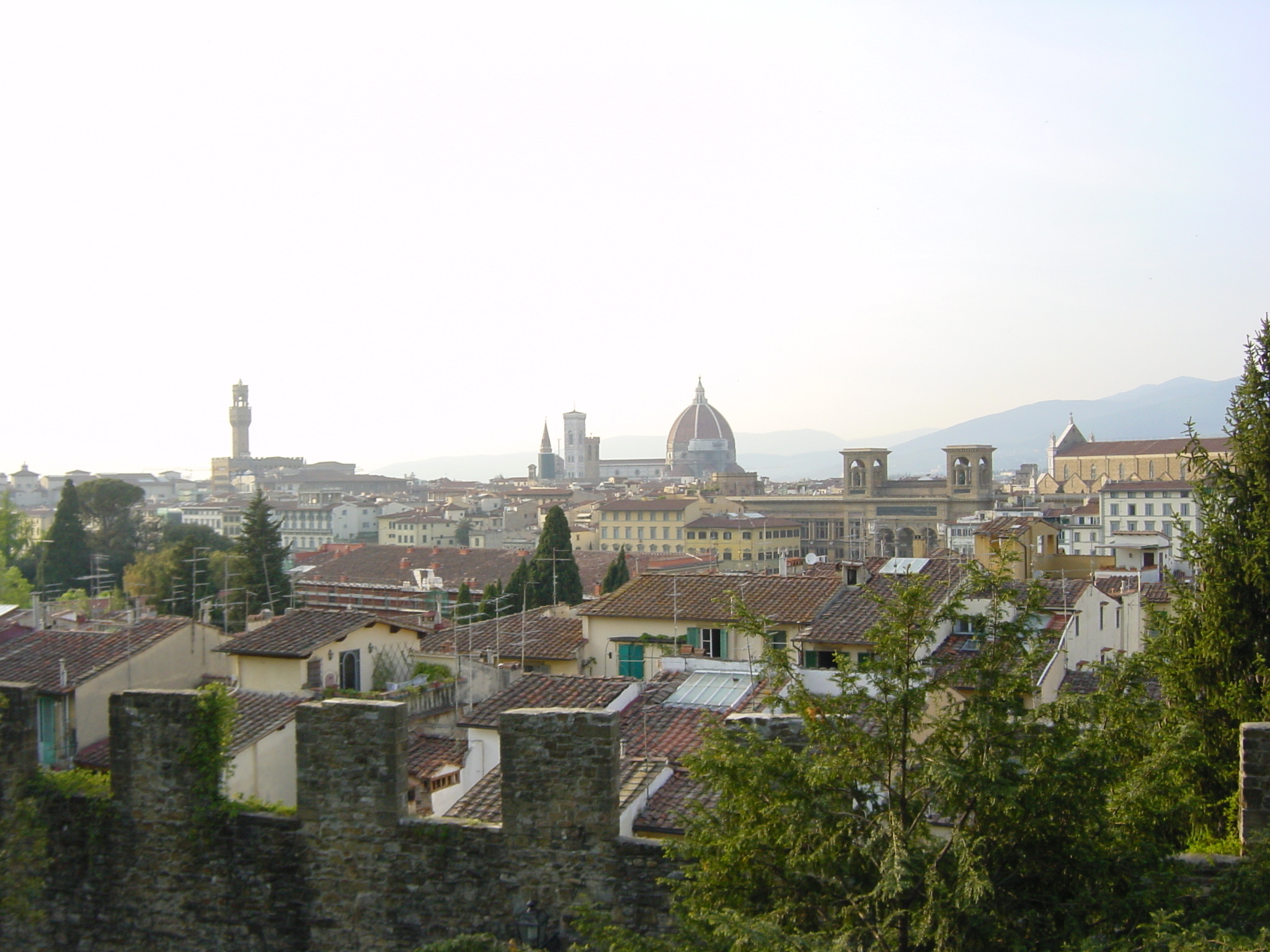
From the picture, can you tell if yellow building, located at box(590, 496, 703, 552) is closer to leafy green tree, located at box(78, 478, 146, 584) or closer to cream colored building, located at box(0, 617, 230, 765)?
leafy green tree, located at box(78, 478, 146, 584)

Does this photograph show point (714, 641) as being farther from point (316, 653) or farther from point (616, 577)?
point (616, 577)

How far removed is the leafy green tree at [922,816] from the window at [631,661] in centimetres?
1242

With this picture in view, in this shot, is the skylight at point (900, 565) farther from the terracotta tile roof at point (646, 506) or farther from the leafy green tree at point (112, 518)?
the terracotta tile roof at point (646, 506)

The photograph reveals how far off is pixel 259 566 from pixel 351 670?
22.9 meters

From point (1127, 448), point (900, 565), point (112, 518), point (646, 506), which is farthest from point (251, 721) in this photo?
point (1127, 448)

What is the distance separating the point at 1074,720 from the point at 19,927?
18.9 ft

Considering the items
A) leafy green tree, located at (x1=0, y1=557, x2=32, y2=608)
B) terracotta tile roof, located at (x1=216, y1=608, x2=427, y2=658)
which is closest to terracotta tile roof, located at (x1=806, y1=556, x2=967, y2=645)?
terracotta tile roof, located at (x1=216, y1=608, x2=427, y2=658)

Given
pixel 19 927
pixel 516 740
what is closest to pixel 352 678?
pixel 19 927

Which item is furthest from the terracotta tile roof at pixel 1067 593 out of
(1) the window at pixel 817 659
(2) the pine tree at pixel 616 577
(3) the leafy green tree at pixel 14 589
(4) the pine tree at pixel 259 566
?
(3) the leafy green tree at pixel 14 589

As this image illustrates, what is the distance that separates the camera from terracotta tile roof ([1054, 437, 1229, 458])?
9181 cm

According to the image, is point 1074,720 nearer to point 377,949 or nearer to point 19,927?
point 377,949

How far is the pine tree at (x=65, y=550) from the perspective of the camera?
43750 mm

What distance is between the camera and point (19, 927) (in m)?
6.41

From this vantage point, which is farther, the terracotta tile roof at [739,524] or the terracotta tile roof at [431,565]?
the terracotta tile roof at [739,524]
